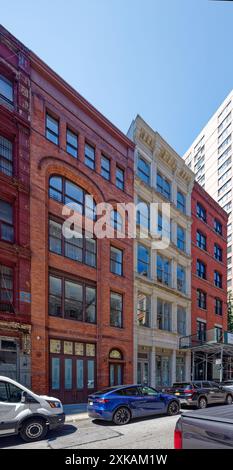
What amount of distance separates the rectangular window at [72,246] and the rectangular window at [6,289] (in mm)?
2860

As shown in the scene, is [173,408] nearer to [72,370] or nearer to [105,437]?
[105,437]

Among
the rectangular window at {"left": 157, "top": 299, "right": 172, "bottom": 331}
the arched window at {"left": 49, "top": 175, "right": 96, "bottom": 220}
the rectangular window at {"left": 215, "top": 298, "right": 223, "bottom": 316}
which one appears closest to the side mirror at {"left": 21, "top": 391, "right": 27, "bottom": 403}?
the arched window at {"left": 49, "top": 175, "right": 96, "bottom": 220}

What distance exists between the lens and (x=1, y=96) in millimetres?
17734

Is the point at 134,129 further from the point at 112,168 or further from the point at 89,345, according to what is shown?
the point at 89,345

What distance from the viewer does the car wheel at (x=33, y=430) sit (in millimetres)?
10234

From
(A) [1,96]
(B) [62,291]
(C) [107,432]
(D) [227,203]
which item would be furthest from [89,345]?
(D) [227,203]

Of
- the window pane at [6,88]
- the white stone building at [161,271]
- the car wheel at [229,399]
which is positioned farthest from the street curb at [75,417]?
the window pane at [6,88]

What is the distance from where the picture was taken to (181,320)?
99.2 feet

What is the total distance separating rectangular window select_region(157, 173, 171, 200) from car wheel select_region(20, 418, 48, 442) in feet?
68.9

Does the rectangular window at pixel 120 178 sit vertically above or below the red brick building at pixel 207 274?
above

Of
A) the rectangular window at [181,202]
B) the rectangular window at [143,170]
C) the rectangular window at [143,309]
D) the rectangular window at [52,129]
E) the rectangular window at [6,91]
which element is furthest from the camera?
the rectangular window at [181,202]

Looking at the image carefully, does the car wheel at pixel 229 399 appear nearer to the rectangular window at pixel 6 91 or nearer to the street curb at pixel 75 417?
the street curb at pixel 75 417

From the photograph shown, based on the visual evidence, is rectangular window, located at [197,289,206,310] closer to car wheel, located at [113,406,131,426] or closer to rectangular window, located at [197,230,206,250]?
rectangular window, located at [197,230,206,250]

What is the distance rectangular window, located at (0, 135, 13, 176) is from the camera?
687 inches
